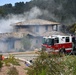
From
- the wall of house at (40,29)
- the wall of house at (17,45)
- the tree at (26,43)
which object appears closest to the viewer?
the tree at (26,43)

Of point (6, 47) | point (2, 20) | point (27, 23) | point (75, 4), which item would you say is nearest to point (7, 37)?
point (6, 47)

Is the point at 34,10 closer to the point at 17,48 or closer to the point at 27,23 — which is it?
the point at 27,23

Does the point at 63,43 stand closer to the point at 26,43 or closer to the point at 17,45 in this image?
the point at 26,43

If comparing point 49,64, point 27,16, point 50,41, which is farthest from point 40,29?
point 49,64

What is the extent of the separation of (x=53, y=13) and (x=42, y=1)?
10530 mm

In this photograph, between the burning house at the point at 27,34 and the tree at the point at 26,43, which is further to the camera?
the burning house at the point at 27,34

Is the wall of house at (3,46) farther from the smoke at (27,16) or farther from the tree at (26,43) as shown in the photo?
the smoke at (27,16)

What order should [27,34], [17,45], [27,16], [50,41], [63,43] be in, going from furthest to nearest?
[27,16]
[27,34]
[17,45]
[50,41]
[63,43]

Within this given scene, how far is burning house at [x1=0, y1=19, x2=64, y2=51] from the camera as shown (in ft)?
198

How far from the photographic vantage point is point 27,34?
61844mm

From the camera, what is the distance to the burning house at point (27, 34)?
60441 mm

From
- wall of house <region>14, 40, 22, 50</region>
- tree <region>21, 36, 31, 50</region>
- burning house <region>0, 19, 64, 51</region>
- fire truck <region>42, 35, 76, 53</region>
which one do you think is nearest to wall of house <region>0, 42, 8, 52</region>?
burning house <region>0, 19, 64, 51</region>

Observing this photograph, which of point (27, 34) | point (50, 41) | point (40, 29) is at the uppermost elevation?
point (40, 29)

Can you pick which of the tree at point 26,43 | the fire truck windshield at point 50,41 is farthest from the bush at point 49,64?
the tree at point 26,43
